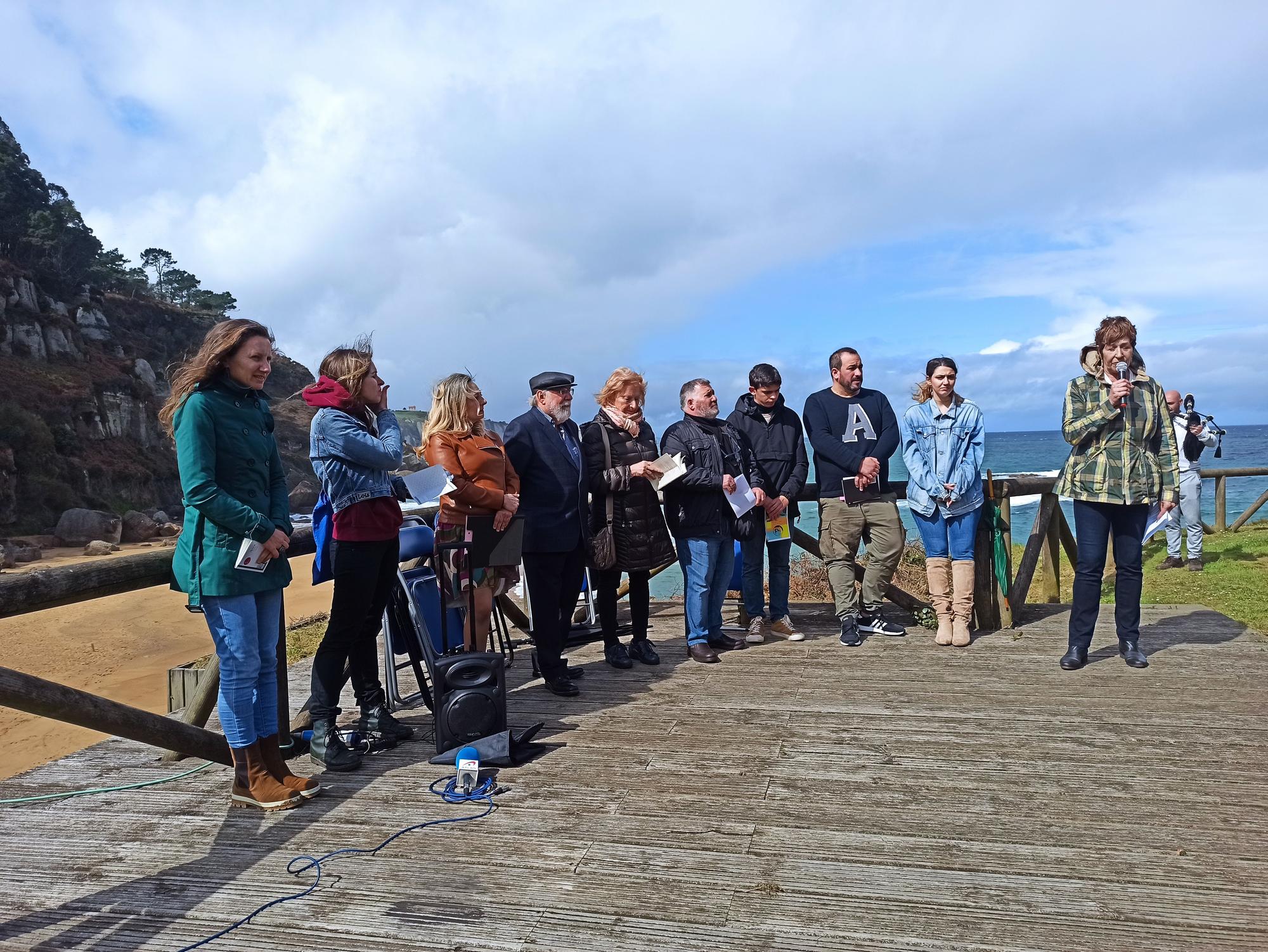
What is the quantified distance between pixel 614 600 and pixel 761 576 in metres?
1.27

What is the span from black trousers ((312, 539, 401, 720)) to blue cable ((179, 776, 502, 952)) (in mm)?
684

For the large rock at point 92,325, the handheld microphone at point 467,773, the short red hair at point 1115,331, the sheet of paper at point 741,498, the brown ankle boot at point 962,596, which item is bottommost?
the handheld microphone at point 467,773

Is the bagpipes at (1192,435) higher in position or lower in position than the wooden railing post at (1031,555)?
higher

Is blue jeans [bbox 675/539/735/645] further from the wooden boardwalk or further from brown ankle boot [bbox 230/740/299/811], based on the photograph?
brown ankle boot [bbox 230/740/299/811]

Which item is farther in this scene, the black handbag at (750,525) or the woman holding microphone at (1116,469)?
the black handbag at (750,525)

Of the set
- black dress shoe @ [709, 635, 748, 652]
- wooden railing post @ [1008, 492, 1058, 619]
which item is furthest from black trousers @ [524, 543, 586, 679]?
wooden railing post @ [1008, 492, 1058, 619]

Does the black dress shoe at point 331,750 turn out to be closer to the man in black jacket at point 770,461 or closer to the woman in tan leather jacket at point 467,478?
the woman in tan leather jacket at point 467,478

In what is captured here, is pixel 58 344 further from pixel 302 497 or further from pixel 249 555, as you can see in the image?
pixel 249 555

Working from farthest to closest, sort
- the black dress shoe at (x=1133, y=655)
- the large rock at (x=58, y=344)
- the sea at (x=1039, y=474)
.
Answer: the large rock at (x=58, y=344) → the sea at (x=1039, y=474) → the black dress shoe at (x=1133, y=655)

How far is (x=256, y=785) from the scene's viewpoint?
3.34 meters

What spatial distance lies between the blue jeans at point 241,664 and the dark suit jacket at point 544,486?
1.60 m

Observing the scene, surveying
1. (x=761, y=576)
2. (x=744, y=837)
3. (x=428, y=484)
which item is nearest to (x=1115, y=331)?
(x=761, y=576)

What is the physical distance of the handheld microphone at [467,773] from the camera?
340 cm

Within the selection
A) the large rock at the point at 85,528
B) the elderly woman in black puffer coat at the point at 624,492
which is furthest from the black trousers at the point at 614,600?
the large rock at the point at 85,528
